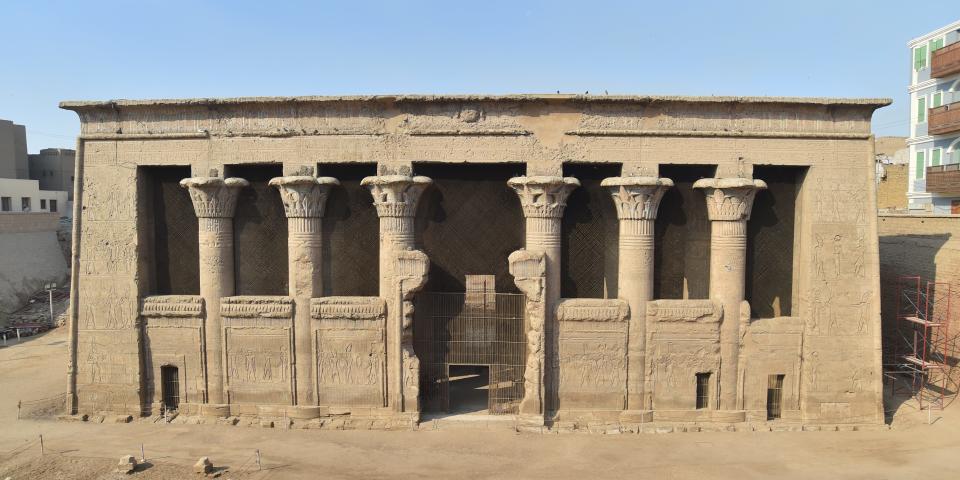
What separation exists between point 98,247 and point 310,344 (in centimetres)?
557

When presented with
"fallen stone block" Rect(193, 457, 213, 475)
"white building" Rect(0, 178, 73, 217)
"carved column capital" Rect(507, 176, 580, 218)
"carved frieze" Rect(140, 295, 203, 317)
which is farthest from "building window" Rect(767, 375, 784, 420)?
"white building" Rect(0, 178, 73, 217)

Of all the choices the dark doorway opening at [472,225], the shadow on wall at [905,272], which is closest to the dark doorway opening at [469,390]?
the dark doorway opening at [472,225]

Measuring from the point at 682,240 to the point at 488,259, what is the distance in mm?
4647

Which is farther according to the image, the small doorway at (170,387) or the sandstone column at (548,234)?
the small doorway at (170,387)

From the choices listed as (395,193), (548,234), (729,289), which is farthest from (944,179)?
(395,193)

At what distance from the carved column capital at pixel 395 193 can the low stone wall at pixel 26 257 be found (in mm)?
22610

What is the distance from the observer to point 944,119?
2069cm

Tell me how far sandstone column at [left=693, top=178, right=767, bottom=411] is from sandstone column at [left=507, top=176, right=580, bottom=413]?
126 inches

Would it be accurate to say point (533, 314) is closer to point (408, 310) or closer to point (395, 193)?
point (408, 310)

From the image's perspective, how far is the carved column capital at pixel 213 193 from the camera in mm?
11539

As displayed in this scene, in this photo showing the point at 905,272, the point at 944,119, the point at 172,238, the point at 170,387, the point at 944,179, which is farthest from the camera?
the point at 944,179

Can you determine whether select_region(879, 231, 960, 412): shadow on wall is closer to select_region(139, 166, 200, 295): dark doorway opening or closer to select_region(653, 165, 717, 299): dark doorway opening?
select_region(653, 165, 717, 299): dark doorway opening

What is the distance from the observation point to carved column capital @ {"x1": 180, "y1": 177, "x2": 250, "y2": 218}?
37.9 feet

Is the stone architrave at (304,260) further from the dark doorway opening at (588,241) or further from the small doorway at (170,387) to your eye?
the dark doorway opening at (588,241)
